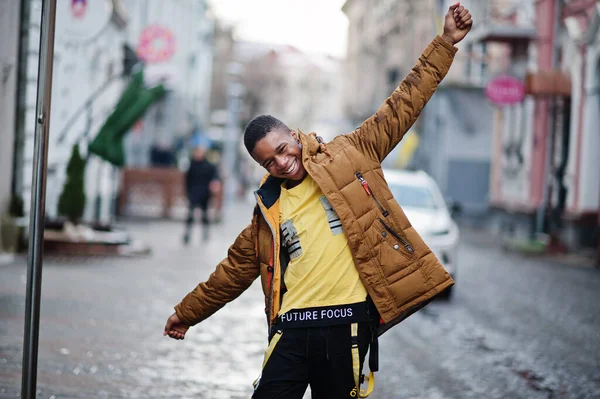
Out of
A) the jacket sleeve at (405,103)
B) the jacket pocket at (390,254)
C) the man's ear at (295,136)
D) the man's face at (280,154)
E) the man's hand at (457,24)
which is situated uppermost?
the man's hand at (457,24)

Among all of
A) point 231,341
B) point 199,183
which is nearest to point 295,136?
point 231,341

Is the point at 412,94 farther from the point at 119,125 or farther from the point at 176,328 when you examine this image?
the point at 119,125

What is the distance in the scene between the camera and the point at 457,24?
3.76 metres

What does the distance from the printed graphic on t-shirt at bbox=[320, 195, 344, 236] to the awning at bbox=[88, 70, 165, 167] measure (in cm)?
1165

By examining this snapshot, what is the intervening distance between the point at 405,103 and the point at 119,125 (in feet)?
38.5

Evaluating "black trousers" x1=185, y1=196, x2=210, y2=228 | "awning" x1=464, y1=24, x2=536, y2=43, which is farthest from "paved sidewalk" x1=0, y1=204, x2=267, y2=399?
"awning" x1=464, y1=24, x2=536, y2=43

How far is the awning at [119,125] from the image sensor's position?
48.7ft

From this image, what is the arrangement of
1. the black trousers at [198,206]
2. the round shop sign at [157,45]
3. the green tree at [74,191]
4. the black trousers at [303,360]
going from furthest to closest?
the round shop sign at [157,45], the black trousers at [198,206], the green tree at [74,191], the black trousers at [303,360]

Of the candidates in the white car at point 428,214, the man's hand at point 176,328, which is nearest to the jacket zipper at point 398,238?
the man's hand at point 176,328

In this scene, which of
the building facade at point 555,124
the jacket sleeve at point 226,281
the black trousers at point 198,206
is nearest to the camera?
the jacket sleeve at point 226,281

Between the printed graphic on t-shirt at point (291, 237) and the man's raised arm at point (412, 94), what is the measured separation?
453mm

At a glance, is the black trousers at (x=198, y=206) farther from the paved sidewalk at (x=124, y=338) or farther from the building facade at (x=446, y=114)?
the building facade at (x=446, y=114)

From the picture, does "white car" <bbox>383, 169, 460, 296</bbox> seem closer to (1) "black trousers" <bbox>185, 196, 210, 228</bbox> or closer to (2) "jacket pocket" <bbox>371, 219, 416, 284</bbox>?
(1) "black trousers" <bbox>185, 196, 210, 228</bbox>

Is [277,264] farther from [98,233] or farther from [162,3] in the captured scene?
[162,3]
